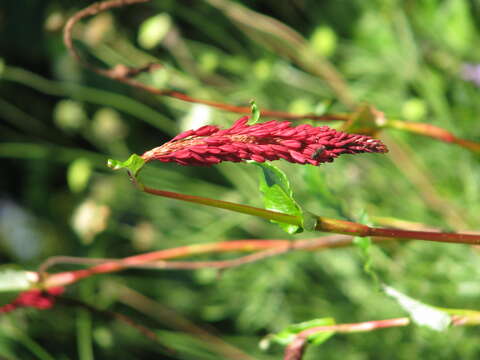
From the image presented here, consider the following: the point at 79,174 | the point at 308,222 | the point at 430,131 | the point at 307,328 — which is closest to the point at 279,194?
the point at 308,222

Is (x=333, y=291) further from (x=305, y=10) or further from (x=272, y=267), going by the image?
(x=305, y=10)

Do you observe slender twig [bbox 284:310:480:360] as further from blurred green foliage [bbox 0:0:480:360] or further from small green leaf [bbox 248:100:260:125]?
blurred green foliage [bbox 0:0:480:360]

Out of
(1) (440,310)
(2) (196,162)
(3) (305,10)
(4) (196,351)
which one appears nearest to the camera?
(2) (196,162)

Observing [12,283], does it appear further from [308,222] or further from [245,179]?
[245,179]

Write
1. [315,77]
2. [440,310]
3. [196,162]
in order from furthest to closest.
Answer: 1. [315,77]
2. [440,310]
3. [196,162]

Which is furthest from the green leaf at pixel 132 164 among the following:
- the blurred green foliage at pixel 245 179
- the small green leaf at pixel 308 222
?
the blurred green foliage at pixel 245 179

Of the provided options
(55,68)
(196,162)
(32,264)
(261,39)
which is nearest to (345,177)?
(261,39)

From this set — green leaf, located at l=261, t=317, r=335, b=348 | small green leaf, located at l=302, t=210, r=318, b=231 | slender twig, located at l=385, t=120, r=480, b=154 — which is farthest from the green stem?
slender twig, located at l=385, t=120, r=480, b=154

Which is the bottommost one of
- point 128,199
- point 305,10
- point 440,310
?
point 440,310
